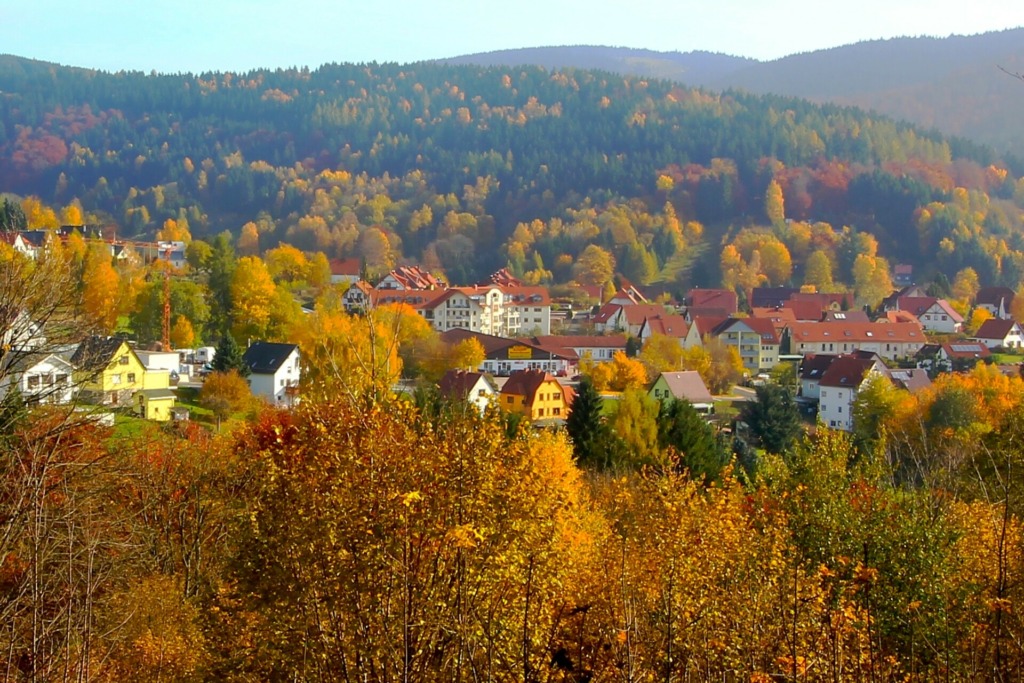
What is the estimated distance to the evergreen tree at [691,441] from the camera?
76.9ft

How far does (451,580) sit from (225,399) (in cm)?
2599

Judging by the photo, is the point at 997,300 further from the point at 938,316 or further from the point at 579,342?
the point at 579,342

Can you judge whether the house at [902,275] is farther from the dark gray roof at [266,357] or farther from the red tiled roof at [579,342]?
the dark gray roof at [266,357]

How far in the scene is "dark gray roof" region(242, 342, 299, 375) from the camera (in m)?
35.8

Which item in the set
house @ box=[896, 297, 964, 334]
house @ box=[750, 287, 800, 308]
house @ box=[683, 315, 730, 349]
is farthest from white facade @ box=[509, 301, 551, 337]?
house @ box=[896, 297, 964, 334]

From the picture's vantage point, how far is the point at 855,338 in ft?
181

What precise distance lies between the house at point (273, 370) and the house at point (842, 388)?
18.9 meters

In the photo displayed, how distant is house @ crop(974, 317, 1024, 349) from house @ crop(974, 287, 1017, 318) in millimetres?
15806

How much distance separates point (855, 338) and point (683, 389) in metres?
20.4

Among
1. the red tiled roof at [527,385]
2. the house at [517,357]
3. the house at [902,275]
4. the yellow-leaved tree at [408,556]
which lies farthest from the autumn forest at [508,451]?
the red tiled roof at [527,385]

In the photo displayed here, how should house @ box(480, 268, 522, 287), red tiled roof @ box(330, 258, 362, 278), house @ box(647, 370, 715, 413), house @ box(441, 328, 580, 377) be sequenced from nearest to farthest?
house @ box(647, 370, 715, 413) < house @ box(441, 328, 580, 377) < house @ box(480, 268, 522, 287) < red tiled roof @ box(330, 258, 362, 278)

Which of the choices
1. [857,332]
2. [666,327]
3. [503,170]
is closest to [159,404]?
[666,327]

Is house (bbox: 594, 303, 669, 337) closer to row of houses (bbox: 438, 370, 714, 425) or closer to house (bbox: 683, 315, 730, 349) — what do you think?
house (bbox: 683, 315, 730, 349)

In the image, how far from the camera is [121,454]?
10.2m
